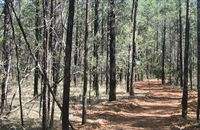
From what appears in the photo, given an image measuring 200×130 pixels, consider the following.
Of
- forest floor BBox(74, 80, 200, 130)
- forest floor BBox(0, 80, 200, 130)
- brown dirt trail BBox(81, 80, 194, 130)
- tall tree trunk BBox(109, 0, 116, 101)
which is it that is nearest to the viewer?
forest floor BBox(0, 80, 200, 130)

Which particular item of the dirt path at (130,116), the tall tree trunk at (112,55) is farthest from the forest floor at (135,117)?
the tall tree trunk at (112,55)

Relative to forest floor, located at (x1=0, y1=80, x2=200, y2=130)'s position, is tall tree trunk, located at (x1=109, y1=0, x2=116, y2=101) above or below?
above

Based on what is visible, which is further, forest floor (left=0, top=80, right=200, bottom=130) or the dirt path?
the dirt path

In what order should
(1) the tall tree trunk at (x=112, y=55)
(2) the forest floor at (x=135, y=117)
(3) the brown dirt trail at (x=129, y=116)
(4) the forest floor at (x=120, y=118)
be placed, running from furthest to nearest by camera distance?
1. (1) the tall tree trunk at (x=112, y=55)
2. (3) the brown dirt trail at (x=129, y=116)
3. (2) the forest floor at (x=135, y=117)
4. (4) the forest floor at (x=120, y=118)

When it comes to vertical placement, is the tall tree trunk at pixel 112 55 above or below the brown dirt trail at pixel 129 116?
above

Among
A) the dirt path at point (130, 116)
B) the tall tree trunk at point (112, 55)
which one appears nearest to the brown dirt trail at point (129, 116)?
the dirt path at point (130, 116)

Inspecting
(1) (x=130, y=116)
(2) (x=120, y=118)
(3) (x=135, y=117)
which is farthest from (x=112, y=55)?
(2) (x=120, y=118)

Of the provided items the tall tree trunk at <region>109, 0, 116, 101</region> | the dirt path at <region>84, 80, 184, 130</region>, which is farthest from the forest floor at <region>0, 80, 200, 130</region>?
the tall tree trunk at <region>109, 0, 116, 101</region>

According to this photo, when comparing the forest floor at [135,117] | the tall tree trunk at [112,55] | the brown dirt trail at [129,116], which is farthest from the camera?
the tall tree trunk at [112,55]

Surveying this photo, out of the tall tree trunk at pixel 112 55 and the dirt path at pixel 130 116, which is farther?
the tall tree trunk at pixel 112 55

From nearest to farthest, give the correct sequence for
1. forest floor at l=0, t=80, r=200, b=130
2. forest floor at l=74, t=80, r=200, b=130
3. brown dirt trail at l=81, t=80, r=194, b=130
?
forest floor at l=0, t=80, r=200, b=130 → forest floor at l=74, t=80, r=200, b=130 → brown dirt trail at l=81, t=80, r=194, b=130

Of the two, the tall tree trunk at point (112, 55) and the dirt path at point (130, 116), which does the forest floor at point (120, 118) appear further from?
the tall tree trunk at point (112, 55)

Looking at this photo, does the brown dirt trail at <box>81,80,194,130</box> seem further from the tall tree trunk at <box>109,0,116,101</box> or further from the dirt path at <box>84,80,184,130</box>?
the tall tree trunk at <box>109,0,116,101</box>

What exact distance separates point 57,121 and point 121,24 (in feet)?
68.9
